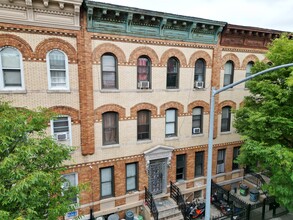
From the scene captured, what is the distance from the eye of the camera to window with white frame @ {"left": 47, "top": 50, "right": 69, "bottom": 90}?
9492 millimetres

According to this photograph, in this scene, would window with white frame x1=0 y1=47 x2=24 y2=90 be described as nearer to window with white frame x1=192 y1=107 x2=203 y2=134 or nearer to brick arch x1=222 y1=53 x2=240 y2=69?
window with white frame x1=192 y1=107 x2=203 y2=134

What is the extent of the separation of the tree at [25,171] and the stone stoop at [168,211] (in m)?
6.33

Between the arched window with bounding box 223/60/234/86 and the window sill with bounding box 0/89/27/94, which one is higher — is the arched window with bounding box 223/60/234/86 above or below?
above

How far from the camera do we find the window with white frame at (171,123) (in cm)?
1250

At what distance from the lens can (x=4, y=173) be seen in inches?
201

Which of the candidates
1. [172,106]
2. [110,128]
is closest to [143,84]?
[172,106]

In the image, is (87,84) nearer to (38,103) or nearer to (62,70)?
(62,70)

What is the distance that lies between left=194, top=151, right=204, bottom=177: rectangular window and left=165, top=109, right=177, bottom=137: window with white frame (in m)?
2.47

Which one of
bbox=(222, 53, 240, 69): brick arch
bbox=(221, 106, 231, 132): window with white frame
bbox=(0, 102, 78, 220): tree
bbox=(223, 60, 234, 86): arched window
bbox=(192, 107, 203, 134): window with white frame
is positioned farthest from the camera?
bbox=(221, 106, 231, 132): window with white frame

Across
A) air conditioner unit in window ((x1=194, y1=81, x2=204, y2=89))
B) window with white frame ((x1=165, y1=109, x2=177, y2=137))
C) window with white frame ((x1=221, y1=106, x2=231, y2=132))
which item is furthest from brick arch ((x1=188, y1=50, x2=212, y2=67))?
window with white frame ((x1=221, y1=106, x2=231, y2=132))

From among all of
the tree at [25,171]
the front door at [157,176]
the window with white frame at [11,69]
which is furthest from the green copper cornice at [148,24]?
the front door at [157,176]

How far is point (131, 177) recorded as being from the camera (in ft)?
39.1

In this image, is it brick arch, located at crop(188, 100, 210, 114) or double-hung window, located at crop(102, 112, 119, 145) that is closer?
double-hung window, located at crop(102, 112, 119, 145)

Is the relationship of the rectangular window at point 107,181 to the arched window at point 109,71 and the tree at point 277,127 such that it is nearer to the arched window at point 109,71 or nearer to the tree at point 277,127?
the arched window at point 109,71
